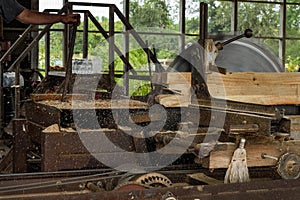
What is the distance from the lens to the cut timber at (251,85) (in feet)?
11.8

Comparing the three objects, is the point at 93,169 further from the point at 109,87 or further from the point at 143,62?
the point at 143,62

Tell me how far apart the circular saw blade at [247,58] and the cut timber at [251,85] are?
1.59 meters

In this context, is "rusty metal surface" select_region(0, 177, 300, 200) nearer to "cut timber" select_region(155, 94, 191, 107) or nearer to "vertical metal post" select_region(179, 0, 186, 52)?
"cut timber" select_region(155, 94, 191, 107)

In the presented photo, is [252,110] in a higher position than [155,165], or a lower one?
higher

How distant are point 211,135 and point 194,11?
731cm

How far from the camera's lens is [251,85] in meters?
3.71

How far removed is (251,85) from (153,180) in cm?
91

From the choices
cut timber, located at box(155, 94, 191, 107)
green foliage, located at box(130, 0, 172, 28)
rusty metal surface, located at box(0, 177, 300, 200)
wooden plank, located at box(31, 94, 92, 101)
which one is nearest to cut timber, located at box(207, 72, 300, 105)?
cut timber, located at box(155, 94, 191, 107)

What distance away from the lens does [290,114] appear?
348 centimetres

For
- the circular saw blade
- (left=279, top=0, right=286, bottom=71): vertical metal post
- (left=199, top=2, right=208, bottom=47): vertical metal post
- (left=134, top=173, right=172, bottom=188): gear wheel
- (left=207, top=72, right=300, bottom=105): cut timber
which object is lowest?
(left=134, top=173, right=172, bottom=188): gear wheel

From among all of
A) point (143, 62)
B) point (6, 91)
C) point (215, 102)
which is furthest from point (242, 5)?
point (215, 102)

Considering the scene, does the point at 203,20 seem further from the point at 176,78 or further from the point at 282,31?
the point at 282,31

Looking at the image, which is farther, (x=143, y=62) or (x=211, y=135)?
(x=143, y=62)

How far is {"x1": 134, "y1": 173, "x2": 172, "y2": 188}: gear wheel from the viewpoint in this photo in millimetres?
3298
